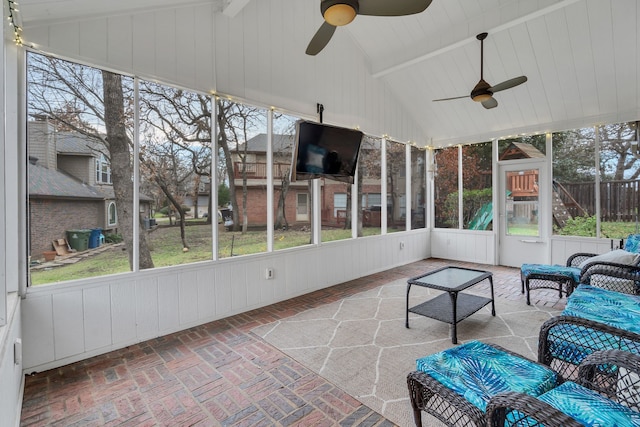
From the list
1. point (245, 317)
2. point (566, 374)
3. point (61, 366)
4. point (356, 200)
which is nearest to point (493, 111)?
point (356, 200)

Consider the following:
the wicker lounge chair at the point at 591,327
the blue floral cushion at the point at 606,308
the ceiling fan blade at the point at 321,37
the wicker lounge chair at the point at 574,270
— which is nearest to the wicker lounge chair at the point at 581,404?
the wicker lounge chair at the point at 591,327

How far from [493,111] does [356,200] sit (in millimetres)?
3204

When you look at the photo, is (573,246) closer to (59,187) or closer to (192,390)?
(192,390)

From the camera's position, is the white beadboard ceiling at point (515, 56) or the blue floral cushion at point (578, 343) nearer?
the blue floral cushion at point (578, 343)

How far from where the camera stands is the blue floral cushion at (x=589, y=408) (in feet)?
3.96

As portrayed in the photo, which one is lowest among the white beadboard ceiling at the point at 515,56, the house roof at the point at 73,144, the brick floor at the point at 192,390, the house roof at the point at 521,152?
the brick floor at the point at 192,390

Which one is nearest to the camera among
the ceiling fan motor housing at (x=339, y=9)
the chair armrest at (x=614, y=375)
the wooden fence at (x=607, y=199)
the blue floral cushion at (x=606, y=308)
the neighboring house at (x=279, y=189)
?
the chair armrest at (x=614, y=375)

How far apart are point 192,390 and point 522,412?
2103 millimetres

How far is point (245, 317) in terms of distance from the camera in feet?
12.0

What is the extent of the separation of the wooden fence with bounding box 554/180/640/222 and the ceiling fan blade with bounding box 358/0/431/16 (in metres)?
5.20

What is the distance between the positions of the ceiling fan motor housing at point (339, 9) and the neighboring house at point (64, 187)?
2.38m

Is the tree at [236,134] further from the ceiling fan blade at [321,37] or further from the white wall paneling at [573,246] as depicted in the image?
the white wall paneling at [573,246]

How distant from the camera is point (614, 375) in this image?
1.65m

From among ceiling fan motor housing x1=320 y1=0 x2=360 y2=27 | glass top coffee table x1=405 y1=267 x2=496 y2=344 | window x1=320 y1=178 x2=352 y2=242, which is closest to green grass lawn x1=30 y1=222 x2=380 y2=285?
window x1=320 y1=178 x2=352 y2=242
